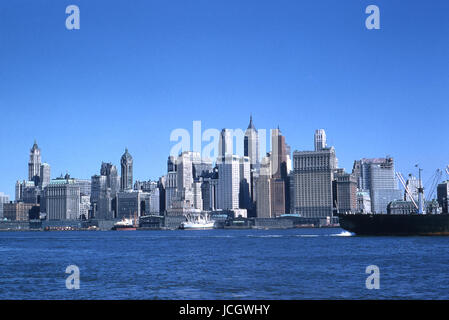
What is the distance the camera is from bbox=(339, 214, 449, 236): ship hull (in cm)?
13300

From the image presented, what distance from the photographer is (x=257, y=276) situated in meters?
48.5

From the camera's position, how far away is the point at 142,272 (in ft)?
177

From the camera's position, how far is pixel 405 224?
135000mm

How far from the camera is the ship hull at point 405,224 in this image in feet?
436

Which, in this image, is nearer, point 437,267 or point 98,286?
point 98,286

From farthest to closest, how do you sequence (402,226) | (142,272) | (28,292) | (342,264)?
1. (402,226)
2. (342,264)
3. (142,272)
4. (28,292)
